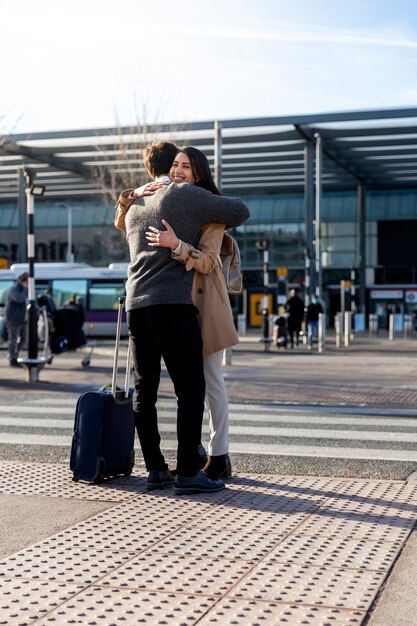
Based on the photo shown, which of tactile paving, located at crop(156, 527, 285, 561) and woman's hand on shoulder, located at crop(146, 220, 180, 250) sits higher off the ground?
woman's hand on shoulder, located at crop(146, 220, 180, 250)

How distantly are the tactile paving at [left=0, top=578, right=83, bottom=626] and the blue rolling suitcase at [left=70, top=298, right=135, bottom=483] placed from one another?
2121 millimetres

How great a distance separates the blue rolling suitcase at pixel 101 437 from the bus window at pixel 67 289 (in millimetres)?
32810

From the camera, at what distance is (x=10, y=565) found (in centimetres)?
418

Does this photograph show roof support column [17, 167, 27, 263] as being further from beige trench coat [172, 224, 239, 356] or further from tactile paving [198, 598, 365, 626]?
tactile paving [198, 598, 365, 626]

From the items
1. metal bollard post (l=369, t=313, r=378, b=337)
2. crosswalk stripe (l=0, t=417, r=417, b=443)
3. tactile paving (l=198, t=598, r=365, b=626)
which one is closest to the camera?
tactile paving (l=198, t=598, r=365, b=626)

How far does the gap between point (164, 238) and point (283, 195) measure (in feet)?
177

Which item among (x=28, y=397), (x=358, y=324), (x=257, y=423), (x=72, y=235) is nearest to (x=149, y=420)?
(x=257, y=423)

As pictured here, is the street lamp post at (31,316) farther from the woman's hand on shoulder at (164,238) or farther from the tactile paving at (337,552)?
the tactile paving at (337,552)

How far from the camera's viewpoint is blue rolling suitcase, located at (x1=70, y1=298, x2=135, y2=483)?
608 cm

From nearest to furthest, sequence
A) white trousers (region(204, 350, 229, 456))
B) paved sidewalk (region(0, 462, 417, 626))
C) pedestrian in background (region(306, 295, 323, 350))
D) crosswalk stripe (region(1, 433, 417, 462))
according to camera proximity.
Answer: paved sidewalk (region(0, 462, 417, 626)) → white trousers (region(204, 350, 229, 456)) → crosswalk stripe (region(1, 433, 417, 462)) → pedestrian in background (region(306, 295, 323, 350))

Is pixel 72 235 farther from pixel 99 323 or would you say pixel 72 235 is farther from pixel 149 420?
pixel 149 420

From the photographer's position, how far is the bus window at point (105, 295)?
125 feet

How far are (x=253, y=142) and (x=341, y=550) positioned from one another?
3678 cm

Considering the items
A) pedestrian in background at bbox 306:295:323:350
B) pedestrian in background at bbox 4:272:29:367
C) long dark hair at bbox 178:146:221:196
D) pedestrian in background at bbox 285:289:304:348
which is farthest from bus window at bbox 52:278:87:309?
long dark hair at bbox 178:146:221:196
